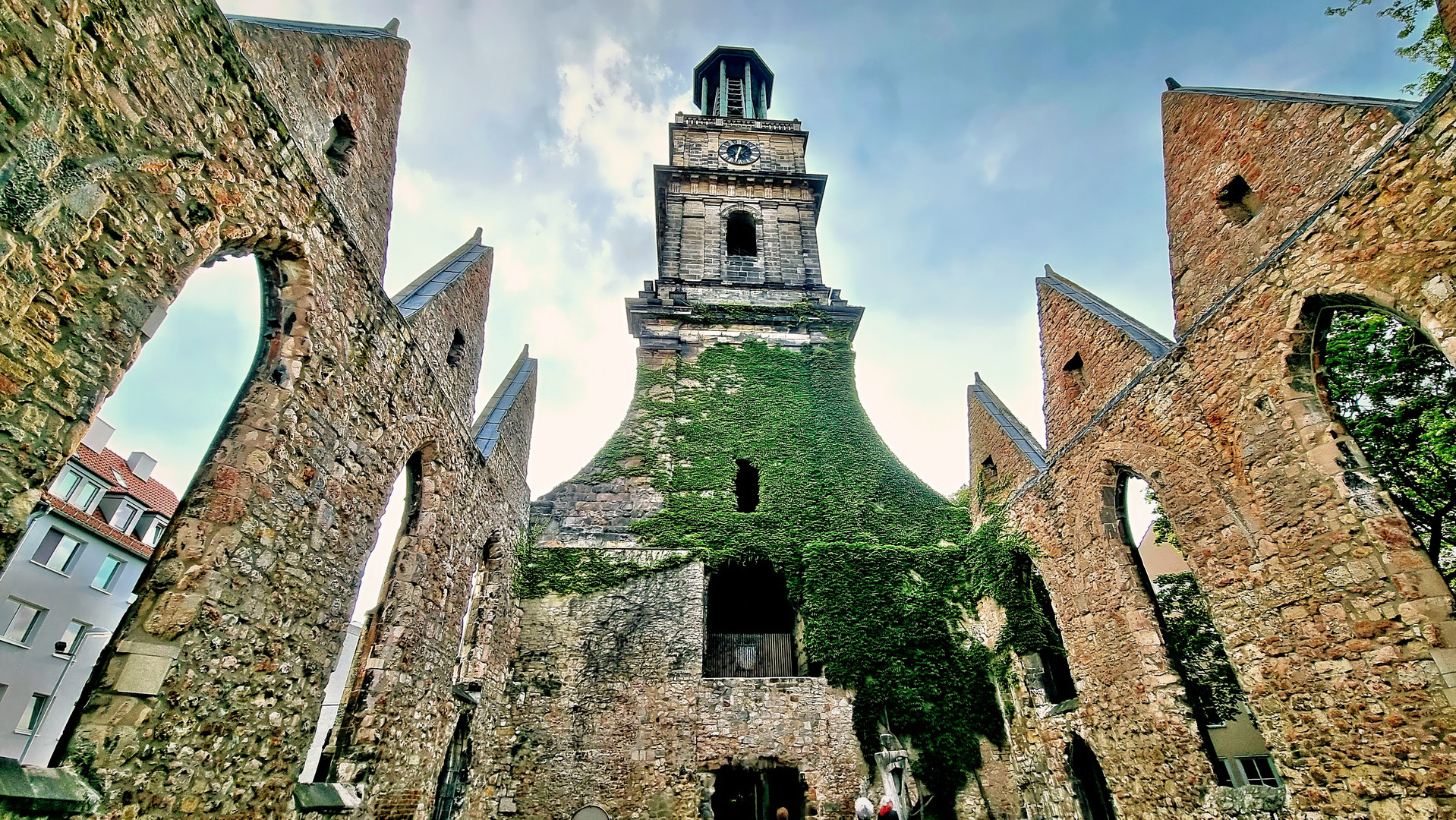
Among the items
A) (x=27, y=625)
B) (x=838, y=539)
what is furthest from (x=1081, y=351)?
(x=27, y=625)

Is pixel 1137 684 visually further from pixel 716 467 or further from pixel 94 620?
pixel 94 620

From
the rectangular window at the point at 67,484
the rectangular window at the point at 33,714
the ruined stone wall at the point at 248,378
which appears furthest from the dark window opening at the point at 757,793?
the rectangular window at the point at 67,484

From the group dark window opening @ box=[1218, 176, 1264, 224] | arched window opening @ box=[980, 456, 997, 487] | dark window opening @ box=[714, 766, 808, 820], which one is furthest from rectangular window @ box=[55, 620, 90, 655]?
dark window opening @ box=[1218, 176, 1264, 224]

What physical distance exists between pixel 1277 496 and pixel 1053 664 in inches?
235

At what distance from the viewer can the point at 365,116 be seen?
6930 mm

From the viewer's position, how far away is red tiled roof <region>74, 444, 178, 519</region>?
18984 mm

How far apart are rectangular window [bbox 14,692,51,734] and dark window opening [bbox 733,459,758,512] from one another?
1904cm

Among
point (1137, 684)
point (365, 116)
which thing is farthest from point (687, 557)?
point (365, 116)

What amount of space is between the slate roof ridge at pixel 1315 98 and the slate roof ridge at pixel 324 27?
9.60 metres

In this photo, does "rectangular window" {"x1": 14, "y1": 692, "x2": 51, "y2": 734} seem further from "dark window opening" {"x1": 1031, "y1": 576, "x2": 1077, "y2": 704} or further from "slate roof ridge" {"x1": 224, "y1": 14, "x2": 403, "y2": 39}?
"dark window opening" {"x1": 1031, "y1": 576, "x2": 1077, "y2": 704}

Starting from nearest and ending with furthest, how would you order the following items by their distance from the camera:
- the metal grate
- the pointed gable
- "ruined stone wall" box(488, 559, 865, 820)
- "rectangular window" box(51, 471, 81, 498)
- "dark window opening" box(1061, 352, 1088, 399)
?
the pointed gable
"ruined stone wall" box(488, 559, 865, 820)
"dark window opening" box(1061, 352, 1088, 399)
the metal grate
"rectangular window" box(51, 471, 81, 498)

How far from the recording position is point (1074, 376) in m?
10.9

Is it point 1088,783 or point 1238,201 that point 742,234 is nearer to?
point 1238,201

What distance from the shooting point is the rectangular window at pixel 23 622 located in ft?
51.5
